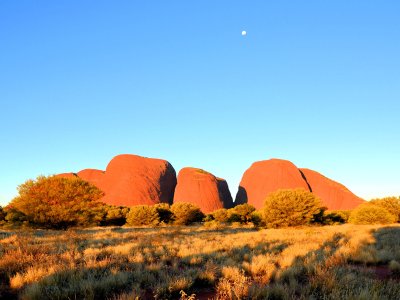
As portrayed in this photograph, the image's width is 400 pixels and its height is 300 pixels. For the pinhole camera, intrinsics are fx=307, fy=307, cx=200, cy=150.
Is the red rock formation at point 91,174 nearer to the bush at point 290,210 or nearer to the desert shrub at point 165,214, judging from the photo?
the desert shrub at point 165,214

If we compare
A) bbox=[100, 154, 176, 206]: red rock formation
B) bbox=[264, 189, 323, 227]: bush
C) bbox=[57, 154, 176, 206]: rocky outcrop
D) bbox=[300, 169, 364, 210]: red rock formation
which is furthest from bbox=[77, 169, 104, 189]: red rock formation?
bbox=[264, 189, 323, 227]: bush

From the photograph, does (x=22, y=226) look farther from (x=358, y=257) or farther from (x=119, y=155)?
(x=119, y=155)

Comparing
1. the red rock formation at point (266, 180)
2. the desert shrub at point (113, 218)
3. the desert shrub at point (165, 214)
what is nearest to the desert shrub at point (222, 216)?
the desert shrub at point (165, 214)

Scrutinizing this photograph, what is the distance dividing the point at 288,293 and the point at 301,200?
26.1m

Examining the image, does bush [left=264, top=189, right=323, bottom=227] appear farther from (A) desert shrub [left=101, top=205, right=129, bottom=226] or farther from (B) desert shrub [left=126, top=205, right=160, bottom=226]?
(A) desert shrub [left=101, top=205, right=129, bottom=226]

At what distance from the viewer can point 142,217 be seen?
3972 cm

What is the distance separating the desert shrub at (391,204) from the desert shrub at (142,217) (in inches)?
1055

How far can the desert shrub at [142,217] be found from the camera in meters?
39.6

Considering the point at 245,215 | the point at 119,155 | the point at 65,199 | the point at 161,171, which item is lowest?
the point at 245,215

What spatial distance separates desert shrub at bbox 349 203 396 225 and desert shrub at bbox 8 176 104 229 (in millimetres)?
26903

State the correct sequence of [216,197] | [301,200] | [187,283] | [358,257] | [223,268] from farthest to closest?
1. [216,197]
2. [301,200]
3. [358,257]
4. [223,268]
5. [187,283]

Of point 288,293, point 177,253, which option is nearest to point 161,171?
point 177,253

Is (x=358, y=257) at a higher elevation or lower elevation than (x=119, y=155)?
lower

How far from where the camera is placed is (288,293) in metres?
5.51
